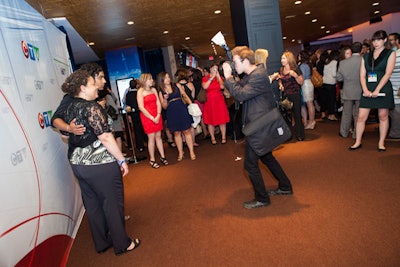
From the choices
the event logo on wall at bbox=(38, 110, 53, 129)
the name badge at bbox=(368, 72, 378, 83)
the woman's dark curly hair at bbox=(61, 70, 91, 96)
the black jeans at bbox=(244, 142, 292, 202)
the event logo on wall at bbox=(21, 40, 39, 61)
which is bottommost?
the black jeans at bbox=(244, 142, 292, 202)

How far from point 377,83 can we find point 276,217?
8.03ft

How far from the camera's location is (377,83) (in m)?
3.94

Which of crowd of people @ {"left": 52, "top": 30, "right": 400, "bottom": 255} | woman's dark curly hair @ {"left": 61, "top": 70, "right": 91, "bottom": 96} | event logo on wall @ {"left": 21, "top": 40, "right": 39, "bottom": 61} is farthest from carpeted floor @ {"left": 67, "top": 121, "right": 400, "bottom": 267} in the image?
event logo on wall @ {"left": 21, "top": 40, "right": 39, "bottom": 61}

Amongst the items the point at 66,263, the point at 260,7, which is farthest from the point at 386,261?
the point at 260,7

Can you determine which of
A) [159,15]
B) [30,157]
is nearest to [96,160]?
[30,157]

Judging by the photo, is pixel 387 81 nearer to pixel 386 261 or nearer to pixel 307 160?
pixel 307 160

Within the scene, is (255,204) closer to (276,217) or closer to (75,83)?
(276,217)

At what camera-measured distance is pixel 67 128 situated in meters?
2.35

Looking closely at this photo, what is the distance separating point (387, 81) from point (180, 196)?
304cm

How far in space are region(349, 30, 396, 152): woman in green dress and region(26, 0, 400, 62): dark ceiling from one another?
3899 millimetres

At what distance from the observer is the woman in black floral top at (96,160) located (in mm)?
2309

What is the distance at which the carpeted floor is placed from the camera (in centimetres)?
222

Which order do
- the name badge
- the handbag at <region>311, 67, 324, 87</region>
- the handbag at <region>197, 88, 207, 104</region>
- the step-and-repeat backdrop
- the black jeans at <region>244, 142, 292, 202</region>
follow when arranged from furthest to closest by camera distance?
the handbag at <region>311, 67, 324, 87</region>
the handbag at <region>197, 88, 207, 104</region>
the name badge
the black jeans at <region>244, 142, 292, 202</region>
the step-and-repeat backdrop

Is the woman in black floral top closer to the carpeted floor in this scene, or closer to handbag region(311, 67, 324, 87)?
the carpeted floor
